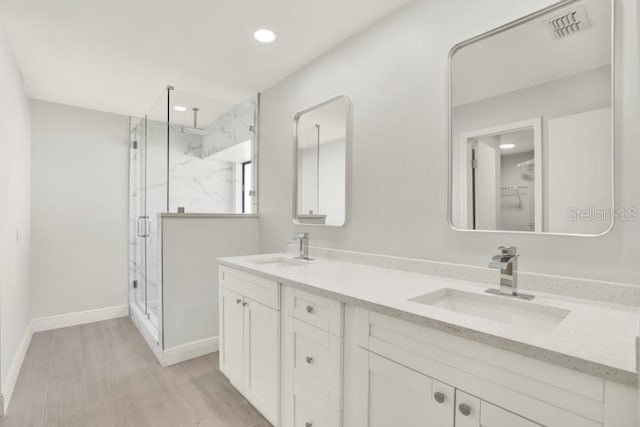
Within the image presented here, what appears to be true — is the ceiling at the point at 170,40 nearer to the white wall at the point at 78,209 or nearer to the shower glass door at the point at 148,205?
the shower glass door at the point at 148,205

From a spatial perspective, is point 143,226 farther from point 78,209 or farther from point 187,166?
point 187,166

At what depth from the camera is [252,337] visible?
186cm

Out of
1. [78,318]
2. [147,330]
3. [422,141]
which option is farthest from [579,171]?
[78,318]

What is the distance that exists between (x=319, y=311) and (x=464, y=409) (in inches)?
26.2

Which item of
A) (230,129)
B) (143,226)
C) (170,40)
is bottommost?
(143,226)

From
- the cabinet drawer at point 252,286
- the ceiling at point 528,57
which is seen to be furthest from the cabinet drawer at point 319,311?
the ceiling at point 528,57

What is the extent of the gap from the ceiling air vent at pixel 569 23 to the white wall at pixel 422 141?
0.28 feet

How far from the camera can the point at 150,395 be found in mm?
2104

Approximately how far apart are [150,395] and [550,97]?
278 cm

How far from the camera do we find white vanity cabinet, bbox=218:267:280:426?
168cm

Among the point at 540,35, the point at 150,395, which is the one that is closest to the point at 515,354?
the point at 540,35

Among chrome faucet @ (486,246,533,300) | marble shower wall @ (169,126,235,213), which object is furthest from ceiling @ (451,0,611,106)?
marble shower wall @ (169,126,235,213)

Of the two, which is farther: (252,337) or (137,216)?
(137,216)

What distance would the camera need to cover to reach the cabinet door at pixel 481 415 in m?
0.82
